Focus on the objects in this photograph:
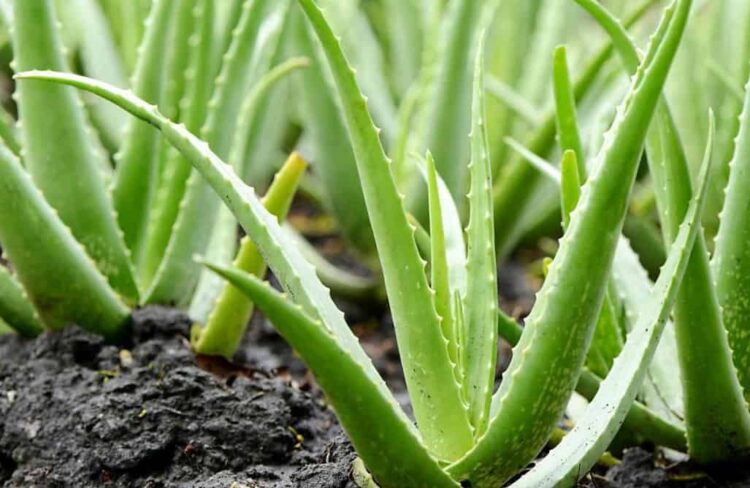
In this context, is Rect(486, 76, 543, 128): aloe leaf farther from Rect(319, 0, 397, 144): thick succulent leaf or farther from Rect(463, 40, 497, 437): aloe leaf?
Rect(463, 40, 497, 437): aloe leaf

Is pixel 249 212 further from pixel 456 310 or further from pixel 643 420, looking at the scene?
pixel 643 420

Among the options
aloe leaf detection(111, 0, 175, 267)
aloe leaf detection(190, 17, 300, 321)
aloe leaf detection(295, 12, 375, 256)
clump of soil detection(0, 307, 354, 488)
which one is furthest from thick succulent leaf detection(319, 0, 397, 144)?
clump of soil detection(0, 307, 354, 488)

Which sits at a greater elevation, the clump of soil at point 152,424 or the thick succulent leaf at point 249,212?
the thick succulent leaf at point 249,212

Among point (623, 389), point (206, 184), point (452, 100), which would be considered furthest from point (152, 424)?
point (452, 100)

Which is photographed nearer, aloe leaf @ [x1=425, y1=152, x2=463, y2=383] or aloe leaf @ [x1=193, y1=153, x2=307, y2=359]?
aloe leaf @ [x1=425, y1=152, x2=463, y2=383]

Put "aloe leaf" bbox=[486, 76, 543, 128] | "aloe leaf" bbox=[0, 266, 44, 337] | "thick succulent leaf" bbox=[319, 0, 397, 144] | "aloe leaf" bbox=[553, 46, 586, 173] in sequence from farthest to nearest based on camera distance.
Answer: "thick succulent leaf" bbox=[319, 0, 397, 144] < "aloe leaf" bbox=[486, 76, 543, 128] < "aloe leaf" bbox=[0, 266, 44, 337] < "aloe leaf" bbox=[553, 46, 586, 173]

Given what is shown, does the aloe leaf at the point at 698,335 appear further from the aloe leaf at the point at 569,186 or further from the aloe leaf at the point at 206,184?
the aloe leaf at the point at 206,184

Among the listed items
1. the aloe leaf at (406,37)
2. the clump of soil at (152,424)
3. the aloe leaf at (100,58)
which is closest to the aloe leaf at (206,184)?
the clump of soil at (152,424)
